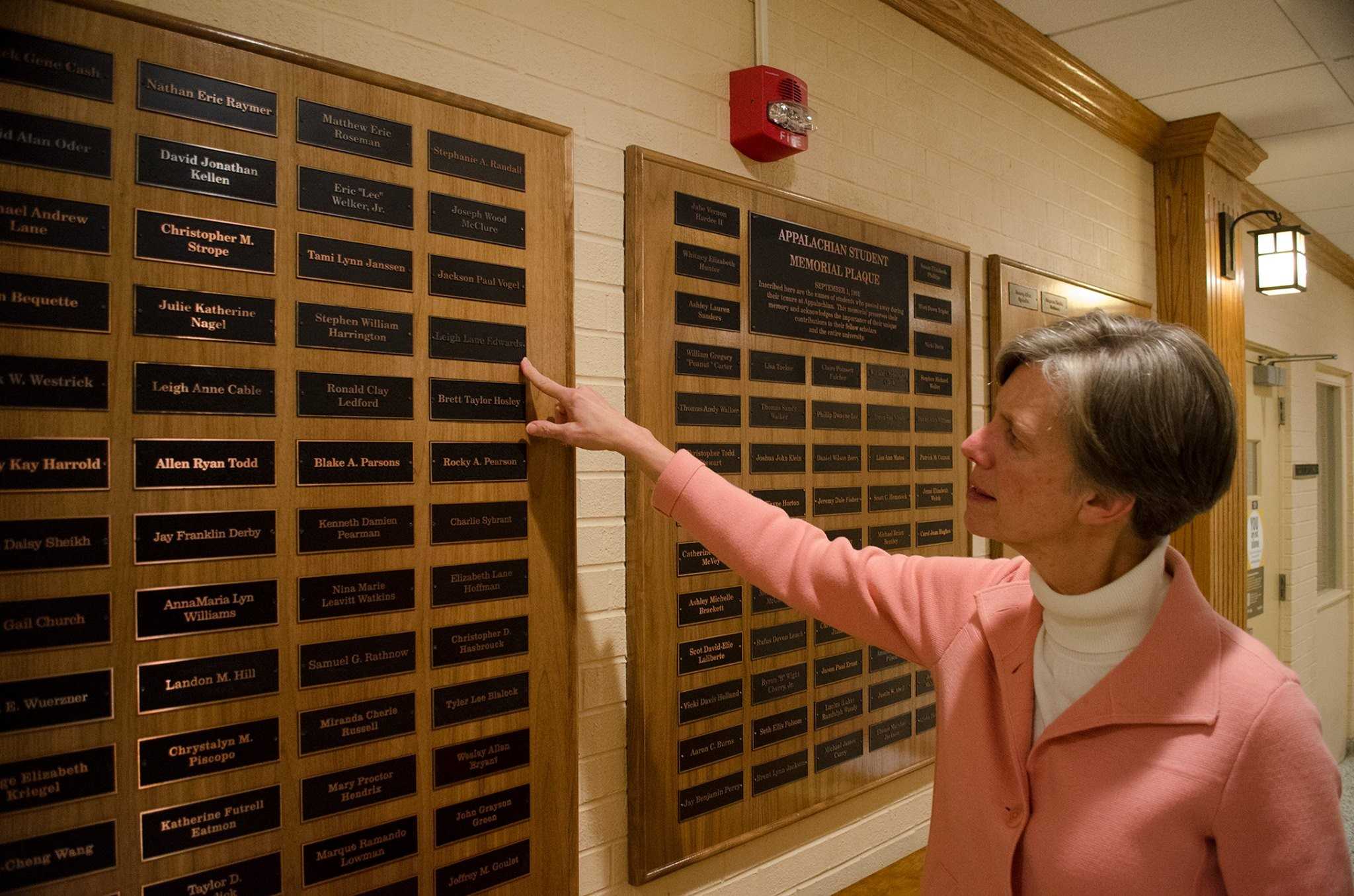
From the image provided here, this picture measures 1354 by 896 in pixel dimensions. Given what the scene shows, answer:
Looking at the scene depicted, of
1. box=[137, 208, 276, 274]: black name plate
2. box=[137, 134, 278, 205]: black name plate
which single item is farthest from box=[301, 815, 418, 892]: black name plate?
box=[137, 134, 278, 205]: black name plate

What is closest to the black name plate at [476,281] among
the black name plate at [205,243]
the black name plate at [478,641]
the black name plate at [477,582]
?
the black name plate at [205,243]

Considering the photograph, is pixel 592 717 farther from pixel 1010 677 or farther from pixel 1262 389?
pixel 1262 389

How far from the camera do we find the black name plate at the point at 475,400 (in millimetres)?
1341

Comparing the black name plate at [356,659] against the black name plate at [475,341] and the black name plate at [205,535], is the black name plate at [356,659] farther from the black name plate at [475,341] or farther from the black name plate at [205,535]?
the black name plate at [475,341]

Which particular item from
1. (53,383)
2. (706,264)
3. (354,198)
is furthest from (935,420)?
(53,383)

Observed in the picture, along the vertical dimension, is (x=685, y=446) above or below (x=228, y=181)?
below

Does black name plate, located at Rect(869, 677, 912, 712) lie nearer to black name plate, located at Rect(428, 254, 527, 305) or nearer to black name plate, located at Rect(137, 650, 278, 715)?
black name plate, located at Rect(428, 254, 527, 305)

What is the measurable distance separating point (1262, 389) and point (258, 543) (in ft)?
18.2

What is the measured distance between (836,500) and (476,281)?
109cm

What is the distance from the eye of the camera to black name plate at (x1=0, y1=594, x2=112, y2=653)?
985 millimetres

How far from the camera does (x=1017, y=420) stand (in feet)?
3.81

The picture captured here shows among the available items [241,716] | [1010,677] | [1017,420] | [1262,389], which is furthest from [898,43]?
[1262,389]

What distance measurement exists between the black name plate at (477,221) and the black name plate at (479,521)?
459 mm

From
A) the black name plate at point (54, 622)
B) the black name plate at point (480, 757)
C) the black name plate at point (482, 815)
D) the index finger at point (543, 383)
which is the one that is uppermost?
the index finger at point (543, 383)
